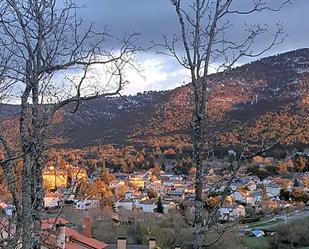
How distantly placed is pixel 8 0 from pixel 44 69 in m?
0.71

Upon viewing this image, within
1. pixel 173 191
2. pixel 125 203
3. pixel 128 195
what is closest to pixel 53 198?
pixel 173 191

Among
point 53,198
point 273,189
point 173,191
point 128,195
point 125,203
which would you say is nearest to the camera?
point 53,198

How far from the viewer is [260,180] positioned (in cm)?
5678

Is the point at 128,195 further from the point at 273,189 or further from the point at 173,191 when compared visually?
the point at 273,189

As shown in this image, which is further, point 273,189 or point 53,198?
point 273,189

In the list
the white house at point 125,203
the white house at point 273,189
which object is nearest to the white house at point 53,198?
the white house at point 125,203

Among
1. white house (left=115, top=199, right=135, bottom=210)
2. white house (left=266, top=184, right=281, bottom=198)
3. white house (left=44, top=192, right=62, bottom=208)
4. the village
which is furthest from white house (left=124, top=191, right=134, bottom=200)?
white house (left=44, top=192, right=62, bottom=208)

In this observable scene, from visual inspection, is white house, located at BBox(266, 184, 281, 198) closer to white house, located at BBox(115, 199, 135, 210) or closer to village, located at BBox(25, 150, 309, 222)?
village, located at BBox(25, 150, 309, 222)

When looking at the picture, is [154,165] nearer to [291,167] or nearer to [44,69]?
[291,167]

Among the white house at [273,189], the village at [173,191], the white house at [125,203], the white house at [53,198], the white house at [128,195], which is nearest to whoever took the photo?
the village at [173,191]

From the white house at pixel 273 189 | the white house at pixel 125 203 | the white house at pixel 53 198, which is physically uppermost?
the white house at pixel 53 198

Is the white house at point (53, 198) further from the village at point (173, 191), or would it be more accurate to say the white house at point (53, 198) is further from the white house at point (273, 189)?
the white house at point (273, 189)

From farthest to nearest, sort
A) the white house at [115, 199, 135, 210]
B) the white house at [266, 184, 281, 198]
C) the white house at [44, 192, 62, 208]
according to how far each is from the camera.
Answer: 1. the white house at [266, 184, 281, 198]
2. the white house at [115, 199, 135, 210]
3. the white house at [44, 192, 62, 208]

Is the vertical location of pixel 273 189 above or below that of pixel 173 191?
below
